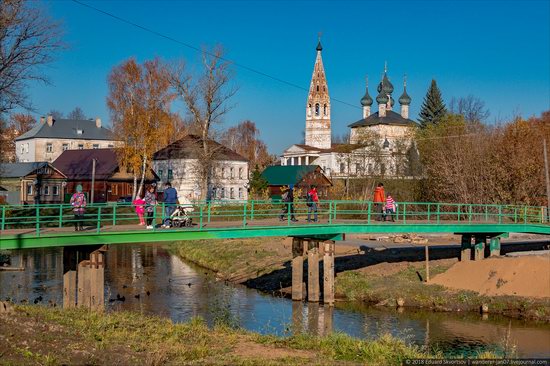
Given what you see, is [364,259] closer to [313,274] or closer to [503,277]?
[313,274]

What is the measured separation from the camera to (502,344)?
21.4m

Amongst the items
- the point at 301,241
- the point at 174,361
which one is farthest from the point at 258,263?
the point at 174,361

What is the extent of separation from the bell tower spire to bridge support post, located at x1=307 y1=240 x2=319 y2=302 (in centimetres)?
7466

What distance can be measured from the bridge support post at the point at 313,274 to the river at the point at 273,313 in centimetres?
67

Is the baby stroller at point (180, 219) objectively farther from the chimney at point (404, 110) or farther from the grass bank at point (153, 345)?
the chimney at point (404, 110)

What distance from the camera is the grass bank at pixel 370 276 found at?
28297 mm

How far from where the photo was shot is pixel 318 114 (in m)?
105

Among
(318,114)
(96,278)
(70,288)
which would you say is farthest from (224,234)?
(318,114)

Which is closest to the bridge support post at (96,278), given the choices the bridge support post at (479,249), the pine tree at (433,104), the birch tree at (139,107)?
the bridge support post at (479,249)

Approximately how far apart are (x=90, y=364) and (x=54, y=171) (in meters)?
65.6

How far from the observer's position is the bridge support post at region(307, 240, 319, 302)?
29.3m

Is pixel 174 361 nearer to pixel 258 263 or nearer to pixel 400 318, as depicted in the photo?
pixel 400 318

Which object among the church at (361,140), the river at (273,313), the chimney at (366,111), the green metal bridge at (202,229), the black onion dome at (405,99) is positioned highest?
the black onion dome at (405,99)

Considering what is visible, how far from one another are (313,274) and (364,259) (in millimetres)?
7231
